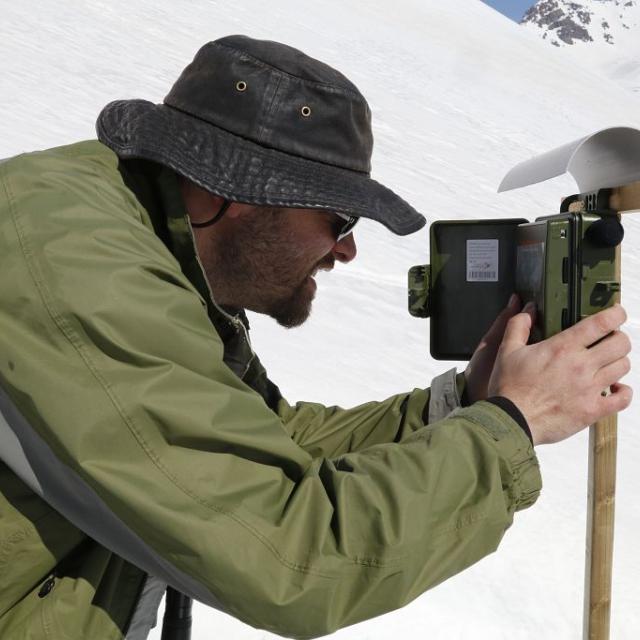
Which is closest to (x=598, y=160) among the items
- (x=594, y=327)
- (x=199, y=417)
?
(x=594, y=327)

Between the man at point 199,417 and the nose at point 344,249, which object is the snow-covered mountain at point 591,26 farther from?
the man at point 199,417

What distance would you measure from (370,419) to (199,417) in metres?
0.85

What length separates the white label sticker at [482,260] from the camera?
1697mm

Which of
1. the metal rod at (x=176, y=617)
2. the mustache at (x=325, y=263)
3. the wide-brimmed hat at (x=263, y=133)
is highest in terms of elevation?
the wide-brimmed hat at (x=263, y=133)

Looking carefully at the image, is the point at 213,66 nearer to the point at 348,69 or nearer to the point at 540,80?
the point at 348,69

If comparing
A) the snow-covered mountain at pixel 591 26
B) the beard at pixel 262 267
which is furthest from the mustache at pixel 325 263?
the snow-covered mountain at pixel 591 26

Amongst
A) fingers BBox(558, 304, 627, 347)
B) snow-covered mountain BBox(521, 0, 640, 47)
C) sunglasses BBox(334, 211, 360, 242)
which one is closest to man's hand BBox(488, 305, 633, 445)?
fingers BBox(558, 304, 627, 347)

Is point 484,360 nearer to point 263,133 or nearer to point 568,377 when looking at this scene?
point 568,377

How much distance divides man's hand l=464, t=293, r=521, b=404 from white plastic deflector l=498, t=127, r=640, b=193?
0.25 m

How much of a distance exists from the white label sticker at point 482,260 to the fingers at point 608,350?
418 millimetres

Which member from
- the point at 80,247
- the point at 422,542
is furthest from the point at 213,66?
the point at 422,542

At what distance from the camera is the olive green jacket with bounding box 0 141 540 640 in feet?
3.37

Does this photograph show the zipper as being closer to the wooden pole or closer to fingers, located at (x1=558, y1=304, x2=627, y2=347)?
fingers, located at (x1=558, y1=304, x2=627, y2=347)

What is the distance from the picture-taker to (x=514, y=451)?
119 centimetres
